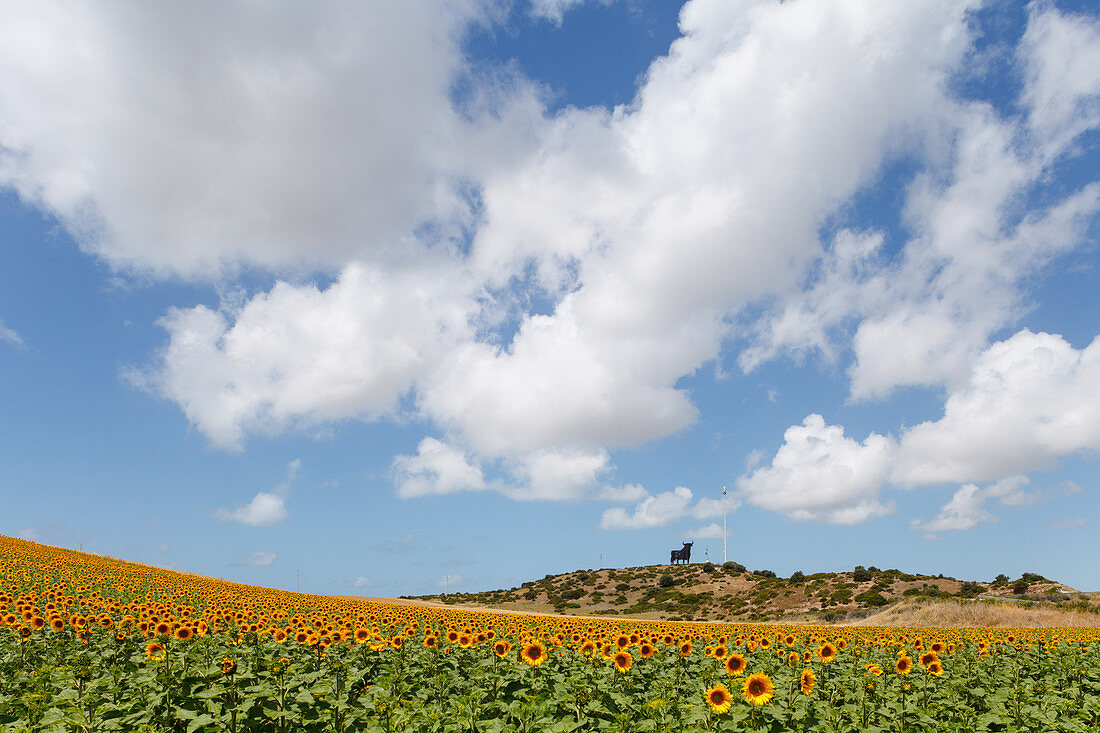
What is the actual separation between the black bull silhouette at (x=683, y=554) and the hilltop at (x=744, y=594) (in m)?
4.60

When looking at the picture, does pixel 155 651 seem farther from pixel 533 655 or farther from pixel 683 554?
pixel 683 554

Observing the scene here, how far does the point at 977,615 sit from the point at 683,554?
54.7m

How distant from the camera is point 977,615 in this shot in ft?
159

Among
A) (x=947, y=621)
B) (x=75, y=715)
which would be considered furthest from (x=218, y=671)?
(x=947, y=621)

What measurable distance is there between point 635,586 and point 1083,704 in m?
80.8

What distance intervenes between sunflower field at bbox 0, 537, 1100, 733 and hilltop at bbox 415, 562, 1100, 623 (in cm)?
5075

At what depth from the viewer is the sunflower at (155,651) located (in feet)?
29.1

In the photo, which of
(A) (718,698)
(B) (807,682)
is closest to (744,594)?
(B) (807,682)

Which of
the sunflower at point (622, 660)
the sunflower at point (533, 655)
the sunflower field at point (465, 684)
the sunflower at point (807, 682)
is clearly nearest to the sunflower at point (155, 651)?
the sunflower field at point (465, 684)

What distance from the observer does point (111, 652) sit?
10328 mm

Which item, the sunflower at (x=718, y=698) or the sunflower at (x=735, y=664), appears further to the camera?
the sunflower at (x=735, y=664)

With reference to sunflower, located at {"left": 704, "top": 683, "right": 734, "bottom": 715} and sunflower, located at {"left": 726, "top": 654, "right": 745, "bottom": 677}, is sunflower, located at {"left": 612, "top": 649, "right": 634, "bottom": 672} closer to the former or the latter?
sunflower, located at {"left": 726, "top": 654, "right": 745, "bottom": 677}

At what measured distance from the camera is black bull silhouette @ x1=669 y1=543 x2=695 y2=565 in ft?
329

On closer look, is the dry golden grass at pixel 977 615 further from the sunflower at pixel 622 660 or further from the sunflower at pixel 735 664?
the sunflower at pixel 622 660
